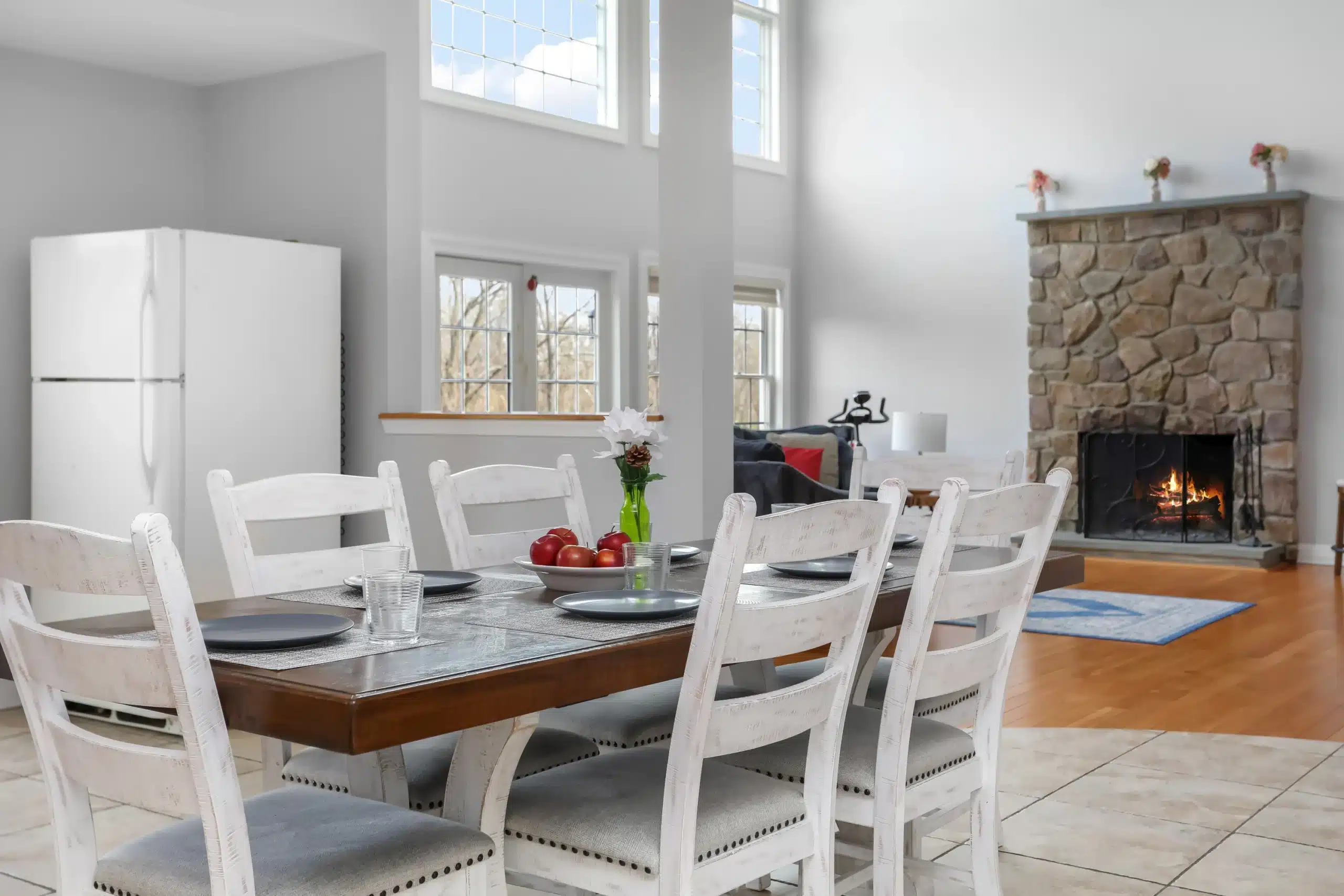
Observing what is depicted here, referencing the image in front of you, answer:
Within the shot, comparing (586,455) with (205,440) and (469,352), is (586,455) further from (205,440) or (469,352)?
(469,352)

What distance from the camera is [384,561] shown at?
1.86m

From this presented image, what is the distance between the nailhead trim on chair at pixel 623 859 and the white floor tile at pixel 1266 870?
1.32 meters

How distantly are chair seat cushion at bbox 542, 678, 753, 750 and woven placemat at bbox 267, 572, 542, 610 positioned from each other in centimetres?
28

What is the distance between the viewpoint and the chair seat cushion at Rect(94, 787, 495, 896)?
1630 millimetres

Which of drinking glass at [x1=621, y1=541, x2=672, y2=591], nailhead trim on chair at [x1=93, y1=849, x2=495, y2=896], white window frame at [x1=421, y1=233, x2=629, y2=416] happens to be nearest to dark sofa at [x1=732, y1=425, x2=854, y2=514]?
white window frame at [x1=421, y1=233, x2=629, y2=416]

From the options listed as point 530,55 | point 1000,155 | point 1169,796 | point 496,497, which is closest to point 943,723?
point 496,497

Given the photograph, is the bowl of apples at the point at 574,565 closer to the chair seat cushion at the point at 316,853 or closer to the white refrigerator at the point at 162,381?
the chair seat cushion at the point at 316,853

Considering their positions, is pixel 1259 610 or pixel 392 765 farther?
pixel 1259 610

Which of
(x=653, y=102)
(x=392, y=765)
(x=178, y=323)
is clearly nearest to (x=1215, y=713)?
(x=392, y=765)

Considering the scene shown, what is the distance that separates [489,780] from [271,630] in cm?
36

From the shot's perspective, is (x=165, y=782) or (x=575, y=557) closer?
(x=165, y=782)

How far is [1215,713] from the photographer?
14.4ft

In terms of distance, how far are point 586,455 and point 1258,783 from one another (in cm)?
239

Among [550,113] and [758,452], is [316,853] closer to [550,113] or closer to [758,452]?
[758,452]
